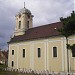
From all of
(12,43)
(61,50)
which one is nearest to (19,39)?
(12,43)

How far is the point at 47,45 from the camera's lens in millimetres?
36781

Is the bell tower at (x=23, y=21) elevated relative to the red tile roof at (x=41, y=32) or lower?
elevated

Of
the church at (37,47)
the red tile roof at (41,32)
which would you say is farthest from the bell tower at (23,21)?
the red tile roof at (41,32)

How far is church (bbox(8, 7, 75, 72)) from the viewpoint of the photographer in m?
34.2

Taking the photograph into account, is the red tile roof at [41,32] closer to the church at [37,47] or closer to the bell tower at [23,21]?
the church at [37,47]

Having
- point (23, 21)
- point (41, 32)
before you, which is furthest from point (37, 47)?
point (23, 21)

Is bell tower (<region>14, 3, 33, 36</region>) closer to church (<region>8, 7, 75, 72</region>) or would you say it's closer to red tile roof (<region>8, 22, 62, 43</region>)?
church (<region>8, 7, 75, 72</region>)

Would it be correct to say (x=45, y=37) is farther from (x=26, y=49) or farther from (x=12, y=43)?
(x=12, y=43)

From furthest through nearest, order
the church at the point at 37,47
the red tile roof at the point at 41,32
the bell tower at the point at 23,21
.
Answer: the bell tower at the point at 23,21, the red tile roof at the point at 41,32, the church at the point at 37,47

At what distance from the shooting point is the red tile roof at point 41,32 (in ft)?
121

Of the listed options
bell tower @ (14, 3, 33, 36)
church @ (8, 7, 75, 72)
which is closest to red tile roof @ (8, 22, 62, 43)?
church @ (8, 7, 75, 72)

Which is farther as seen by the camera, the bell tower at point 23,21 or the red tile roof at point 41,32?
the bell tower at point 23,21

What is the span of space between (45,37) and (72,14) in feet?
50.8

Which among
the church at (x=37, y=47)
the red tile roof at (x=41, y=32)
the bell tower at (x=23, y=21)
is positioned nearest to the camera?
the church at (x=37, y=47)
